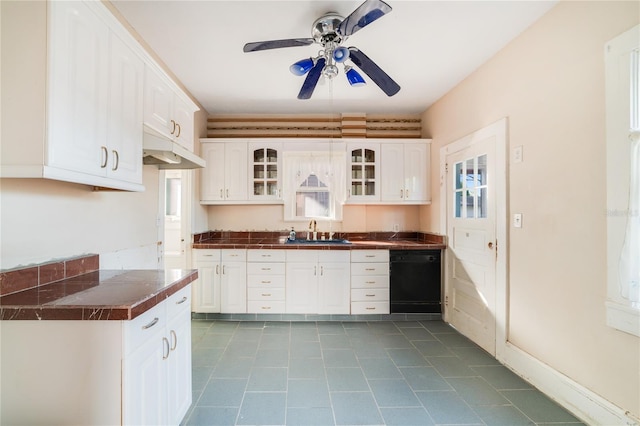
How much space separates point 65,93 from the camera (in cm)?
117

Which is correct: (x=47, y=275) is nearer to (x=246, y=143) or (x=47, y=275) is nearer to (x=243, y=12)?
(x=243, y=12)

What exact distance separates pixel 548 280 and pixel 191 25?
3.24 metres

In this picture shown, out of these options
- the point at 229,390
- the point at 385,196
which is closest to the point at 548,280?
the point at 385,196

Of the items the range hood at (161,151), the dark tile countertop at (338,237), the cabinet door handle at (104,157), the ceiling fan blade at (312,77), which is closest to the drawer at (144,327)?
the cabinet door handle at (104,157)

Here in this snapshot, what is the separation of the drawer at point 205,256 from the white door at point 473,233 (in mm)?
2795

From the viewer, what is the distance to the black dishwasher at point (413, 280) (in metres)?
3.33

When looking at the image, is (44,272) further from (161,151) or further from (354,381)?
(354,381)

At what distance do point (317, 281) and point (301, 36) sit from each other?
2.52 metres

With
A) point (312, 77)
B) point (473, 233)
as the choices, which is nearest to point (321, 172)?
point (312, 77)

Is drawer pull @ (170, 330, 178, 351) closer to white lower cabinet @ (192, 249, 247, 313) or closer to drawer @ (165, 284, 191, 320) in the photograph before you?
drawer @ (165, 284, 191, 320)

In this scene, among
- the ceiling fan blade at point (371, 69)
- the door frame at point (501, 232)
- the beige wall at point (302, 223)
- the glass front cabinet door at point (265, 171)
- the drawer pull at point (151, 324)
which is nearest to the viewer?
the drawer pull at point (151, 324)

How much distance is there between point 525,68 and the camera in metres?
2.13

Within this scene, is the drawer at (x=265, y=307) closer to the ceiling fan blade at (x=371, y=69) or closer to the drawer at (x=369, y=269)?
the drawer at (x=369, y=269)

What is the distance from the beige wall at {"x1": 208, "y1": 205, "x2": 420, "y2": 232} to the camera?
3.94m
